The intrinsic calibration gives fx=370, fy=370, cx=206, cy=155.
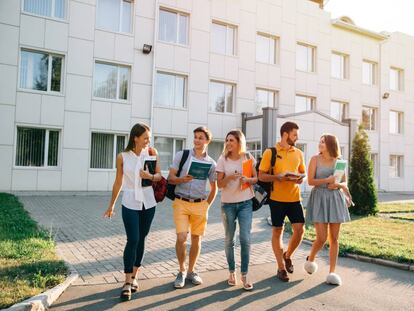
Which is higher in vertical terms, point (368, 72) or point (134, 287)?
point (368, 72)

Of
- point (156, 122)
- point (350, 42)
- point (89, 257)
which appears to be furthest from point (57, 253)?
point (350, 42)

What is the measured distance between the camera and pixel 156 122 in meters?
17.5

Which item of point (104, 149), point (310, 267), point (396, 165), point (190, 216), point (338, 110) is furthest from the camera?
point (396, 165)

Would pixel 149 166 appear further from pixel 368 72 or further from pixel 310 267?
pixel 368 72

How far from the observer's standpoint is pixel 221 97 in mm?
19422

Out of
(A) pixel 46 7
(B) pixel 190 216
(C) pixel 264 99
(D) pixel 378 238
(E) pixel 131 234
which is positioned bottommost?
(D) pixel 378 238

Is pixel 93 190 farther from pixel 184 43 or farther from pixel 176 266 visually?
pixel 176 266

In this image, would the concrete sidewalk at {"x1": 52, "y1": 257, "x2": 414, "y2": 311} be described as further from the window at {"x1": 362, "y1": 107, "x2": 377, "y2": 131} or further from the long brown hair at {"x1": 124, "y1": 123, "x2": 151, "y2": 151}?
the window at {"x1": 362, "y1": 107, "x2": 377, "y2": 131}

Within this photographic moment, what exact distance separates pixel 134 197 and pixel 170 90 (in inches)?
562

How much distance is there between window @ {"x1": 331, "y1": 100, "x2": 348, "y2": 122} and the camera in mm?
23344

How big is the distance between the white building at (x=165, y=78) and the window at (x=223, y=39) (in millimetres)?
60

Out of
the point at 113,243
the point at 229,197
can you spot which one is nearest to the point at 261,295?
the point at 229,197

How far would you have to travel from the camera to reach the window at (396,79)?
1047 inches

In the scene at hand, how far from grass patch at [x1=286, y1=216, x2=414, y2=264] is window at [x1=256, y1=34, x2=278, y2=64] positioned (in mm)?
12407
